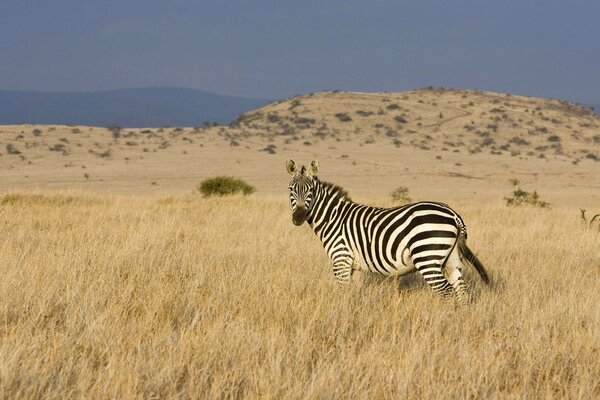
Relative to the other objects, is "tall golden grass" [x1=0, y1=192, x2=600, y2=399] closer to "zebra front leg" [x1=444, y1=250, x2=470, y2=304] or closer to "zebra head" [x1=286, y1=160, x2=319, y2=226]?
"zebra front leg" [x1=444, y1=250, x2=470, y2=304]

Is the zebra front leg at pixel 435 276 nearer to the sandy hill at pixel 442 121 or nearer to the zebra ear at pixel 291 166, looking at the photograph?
the zebra ear at pixel 291 166

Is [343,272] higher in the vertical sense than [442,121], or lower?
higher

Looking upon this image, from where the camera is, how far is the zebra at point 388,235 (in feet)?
21.1

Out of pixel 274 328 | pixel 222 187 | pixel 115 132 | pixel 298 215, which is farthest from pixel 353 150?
pixel 274 328

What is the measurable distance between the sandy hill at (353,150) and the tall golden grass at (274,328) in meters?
18.8

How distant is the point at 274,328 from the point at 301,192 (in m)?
2.13

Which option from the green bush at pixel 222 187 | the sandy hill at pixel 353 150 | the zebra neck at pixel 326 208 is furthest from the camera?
the sandy hill at pixel 353 150

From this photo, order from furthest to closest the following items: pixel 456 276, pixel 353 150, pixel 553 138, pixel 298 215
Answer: pixel 553 138 → pixel 353 150 → pixel 298 215 → pixel 456 276

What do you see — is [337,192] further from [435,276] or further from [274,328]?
[274,328]

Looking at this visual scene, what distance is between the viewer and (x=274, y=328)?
5543mm

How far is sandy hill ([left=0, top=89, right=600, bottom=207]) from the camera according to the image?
123 ft

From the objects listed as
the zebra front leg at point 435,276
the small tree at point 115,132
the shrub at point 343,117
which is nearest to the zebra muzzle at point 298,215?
the zebra front leg at point 435,276

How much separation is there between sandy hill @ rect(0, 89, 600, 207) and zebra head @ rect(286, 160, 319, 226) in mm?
20050

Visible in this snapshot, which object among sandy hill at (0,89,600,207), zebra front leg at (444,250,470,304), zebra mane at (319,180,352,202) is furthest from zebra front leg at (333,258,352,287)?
sandy hill at (0,89,600,207)
